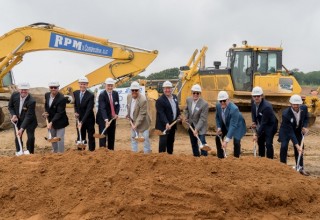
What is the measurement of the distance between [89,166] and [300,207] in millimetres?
2733

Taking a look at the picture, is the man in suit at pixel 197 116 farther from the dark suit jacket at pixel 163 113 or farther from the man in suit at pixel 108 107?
the man in suit at pixel 108 107

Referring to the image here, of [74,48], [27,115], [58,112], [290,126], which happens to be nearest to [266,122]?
[290,126]

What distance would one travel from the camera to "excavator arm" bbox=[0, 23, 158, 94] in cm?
1504

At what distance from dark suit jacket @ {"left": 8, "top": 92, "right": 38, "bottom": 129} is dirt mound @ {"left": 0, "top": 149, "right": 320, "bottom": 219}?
A: 2.77 m

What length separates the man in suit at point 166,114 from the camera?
10008 millimetres

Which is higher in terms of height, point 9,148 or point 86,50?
point 86,50

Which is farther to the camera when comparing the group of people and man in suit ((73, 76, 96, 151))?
man in suit ((73, 76, 96, 151))

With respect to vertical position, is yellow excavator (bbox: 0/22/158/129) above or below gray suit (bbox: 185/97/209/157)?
above

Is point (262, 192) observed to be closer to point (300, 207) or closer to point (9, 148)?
point (300, 207)

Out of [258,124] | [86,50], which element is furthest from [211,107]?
[258,124]

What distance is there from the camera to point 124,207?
5723mm

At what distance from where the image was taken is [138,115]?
33.3 ft

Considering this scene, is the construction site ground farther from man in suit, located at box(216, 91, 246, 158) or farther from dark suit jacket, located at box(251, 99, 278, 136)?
dark suit jacket, located at box(251, 99, 278, 136)

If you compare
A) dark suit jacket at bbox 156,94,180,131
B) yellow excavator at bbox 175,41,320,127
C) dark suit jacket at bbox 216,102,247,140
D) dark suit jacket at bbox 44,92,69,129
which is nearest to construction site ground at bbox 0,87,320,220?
dark suit jacket at bbox 216,102,247,140
